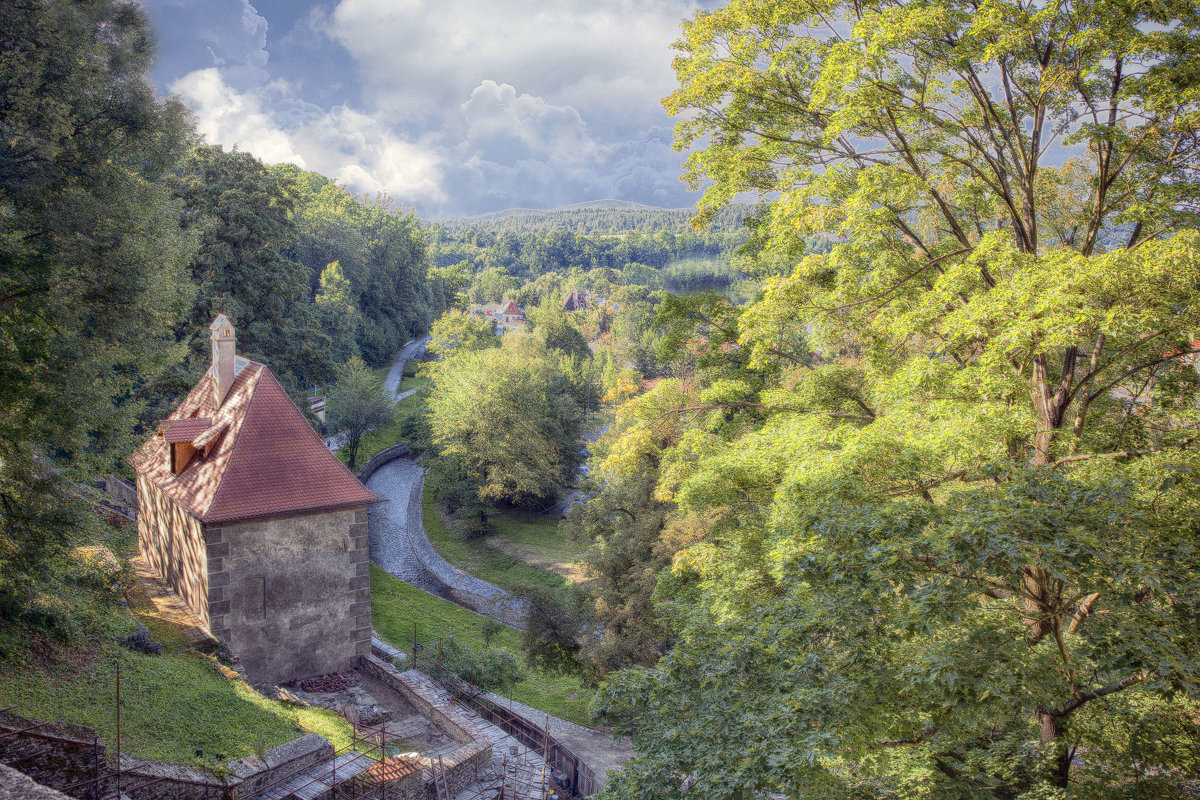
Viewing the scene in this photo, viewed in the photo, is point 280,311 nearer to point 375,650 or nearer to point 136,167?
point 375,650

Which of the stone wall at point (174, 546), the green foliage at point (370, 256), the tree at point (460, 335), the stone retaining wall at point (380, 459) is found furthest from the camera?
the green foliage at point (370, 256)

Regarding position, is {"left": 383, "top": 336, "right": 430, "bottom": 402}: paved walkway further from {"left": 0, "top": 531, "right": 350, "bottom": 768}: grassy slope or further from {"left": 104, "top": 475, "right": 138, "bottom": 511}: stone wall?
{"left": 0, "top": 531, "right": 350, "bottom": 768}: grassy slope

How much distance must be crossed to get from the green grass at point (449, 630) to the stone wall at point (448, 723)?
493 centimetres

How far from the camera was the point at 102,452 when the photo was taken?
10094 mm

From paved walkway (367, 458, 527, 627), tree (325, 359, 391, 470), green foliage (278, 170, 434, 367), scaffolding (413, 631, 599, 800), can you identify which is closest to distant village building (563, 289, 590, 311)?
green foliage (278, 170, 434, 367)

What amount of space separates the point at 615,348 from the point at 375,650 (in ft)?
171

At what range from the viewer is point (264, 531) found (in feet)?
46.9

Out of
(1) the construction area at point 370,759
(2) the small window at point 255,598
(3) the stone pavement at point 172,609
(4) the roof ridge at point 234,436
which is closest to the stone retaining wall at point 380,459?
(3) the stone pavement at point 172,609

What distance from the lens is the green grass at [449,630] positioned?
20078 mm

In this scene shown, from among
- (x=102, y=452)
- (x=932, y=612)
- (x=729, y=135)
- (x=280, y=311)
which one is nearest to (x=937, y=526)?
(x=932, y=612)

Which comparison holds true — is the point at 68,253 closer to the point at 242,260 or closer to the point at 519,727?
the point at 519,727

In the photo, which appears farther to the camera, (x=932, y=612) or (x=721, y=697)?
(x=721, y=697)

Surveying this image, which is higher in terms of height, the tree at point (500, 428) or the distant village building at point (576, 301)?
the distant village building at point (576, 301)

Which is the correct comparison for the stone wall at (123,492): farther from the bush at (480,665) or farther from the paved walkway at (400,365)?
the paved walkway at (400,365)
